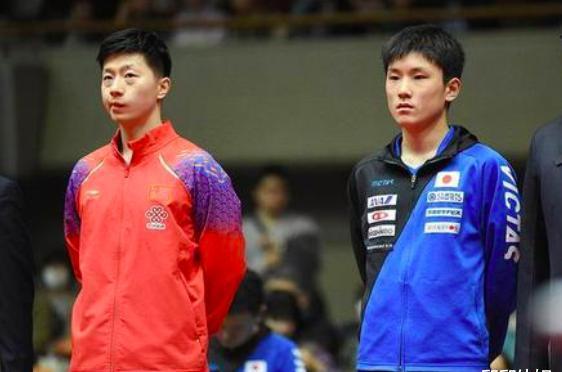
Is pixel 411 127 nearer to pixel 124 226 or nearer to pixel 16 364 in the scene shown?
pixel 124 226

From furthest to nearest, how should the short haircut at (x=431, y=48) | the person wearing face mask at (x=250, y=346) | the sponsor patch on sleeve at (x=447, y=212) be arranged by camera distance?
the person wearing face mask at (x=250, y=346), the short haircut at (x=431, y=48), the sponsor patch on sleeve at (x=447, y=212)

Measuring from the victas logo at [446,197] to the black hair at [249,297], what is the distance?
1.89 meters

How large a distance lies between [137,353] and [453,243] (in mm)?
1347

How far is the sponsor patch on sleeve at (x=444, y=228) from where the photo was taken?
6.64 m

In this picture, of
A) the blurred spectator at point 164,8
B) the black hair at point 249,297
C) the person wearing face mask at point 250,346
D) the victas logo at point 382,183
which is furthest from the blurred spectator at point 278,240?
the victas logo at point 382,183

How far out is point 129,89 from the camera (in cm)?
707

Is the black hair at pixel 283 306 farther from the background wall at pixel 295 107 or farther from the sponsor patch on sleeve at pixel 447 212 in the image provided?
the background wall at pixel 295 107

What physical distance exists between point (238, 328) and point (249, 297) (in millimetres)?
227

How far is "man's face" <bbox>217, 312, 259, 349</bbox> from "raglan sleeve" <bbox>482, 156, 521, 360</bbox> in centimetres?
211

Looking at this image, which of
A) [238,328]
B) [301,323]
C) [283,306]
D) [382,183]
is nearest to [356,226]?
[382,183]

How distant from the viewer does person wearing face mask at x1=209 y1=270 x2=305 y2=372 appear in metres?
8.56

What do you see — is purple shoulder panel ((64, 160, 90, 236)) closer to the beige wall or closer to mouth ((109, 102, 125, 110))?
mouth ((109, 102, 125, 110))

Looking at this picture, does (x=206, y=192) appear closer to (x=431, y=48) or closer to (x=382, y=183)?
(x=382, y=183)

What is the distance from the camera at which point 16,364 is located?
23.0ft
